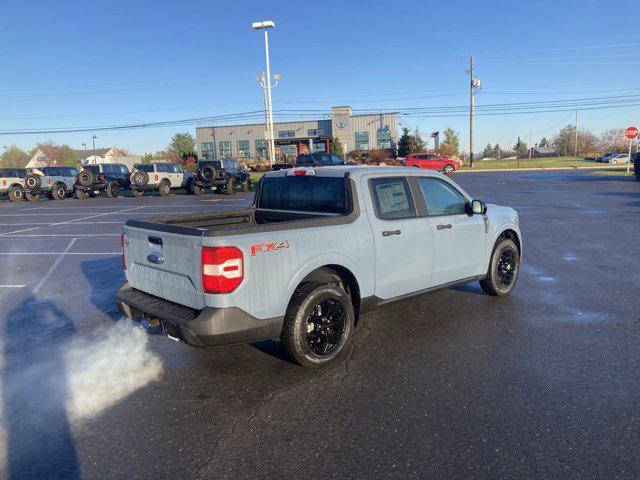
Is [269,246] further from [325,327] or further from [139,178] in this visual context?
[139,178]

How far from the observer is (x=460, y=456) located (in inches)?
115

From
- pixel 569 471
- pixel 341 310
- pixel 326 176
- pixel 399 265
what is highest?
pixel 326 176

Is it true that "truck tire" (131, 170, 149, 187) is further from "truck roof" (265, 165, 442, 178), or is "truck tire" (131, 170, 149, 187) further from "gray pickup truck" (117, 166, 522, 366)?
"truck roof" (265, 165, 442, 178)

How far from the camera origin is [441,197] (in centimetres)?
541

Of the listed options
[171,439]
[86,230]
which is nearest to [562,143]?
[86,230]

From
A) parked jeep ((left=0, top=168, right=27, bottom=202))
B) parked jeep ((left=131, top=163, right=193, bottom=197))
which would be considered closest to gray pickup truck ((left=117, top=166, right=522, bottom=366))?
parked jeep ((left=131, top=163, right=193, bottom=197))

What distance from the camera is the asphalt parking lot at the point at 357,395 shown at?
2.92m

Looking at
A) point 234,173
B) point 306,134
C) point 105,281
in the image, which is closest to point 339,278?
point 105,281

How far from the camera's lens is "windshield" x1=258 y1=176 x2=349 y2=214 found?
4695 mm

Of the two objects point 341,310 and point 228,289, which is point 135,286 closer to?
point 228,289

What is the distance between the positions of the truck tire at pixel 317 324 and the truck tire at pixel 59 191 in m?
26.6

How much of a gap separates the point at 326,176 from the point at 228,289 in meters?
1.78

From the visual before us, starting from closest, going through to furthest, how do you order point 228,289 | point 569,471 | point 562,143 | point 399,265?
point 569,471, point 228,289, point 399,265, point 562,143

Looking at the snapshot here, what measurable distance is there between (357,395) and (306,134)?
69.5 meters
